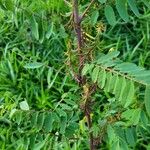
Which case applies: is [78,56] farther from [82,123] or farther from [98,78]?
[82,123]

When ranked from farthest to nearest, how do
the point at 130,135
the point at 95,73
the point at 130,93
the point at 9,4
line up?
the point at 130,135
the point at 9,4
the point at 95,73
the point at 130,93

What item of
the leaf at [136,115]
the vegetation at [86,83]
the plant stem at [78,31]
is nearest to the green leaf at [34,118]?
the vegetation at [86,83]

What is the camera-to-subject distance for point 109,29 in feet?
10.0

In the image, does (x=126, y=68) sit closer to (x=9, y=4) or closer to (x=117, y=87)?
(x=117, y=87)

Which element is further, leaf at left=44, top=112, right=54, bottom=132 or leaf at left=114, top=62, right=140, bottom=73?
leaf at left=44, top=112, right=54, bottom=132

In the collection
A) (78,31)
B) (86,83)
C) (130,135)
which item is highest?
(78,31)

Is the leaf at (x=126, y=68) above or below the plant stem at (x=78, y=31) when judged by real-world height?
below

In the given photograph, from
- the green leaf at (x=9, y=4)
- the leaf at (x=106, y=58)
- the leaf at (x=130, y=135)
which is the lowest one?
the leaf at (x=130, y=135)

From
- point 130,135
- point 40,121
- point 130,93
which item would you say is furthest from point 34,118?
point 130,93

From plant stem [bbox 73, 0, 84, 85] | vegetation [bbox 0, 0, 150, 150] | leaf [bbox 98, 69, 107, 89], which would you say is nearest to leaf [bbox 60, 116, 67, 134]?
vegetation [bbox 0, 0, 150, 150]

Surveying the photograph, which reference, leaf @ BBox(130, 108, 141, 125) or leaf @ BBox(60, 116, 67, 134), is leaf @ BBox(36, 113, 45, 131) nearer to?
leaf @ BBox(60, 116, 67, 134)

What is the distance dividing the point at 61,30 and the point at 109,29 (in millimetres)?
1797

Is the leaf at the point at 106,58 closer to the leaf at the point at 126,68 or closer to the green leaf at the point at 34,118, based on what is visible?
the leaf at the point at 126,68

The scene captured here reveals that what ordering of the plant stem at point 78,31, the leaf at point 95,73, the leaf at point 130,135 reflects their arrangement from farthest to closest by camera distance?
the leaf at point 130,135 < the plant stem at point 78,31 < the leaf at point 95,73
